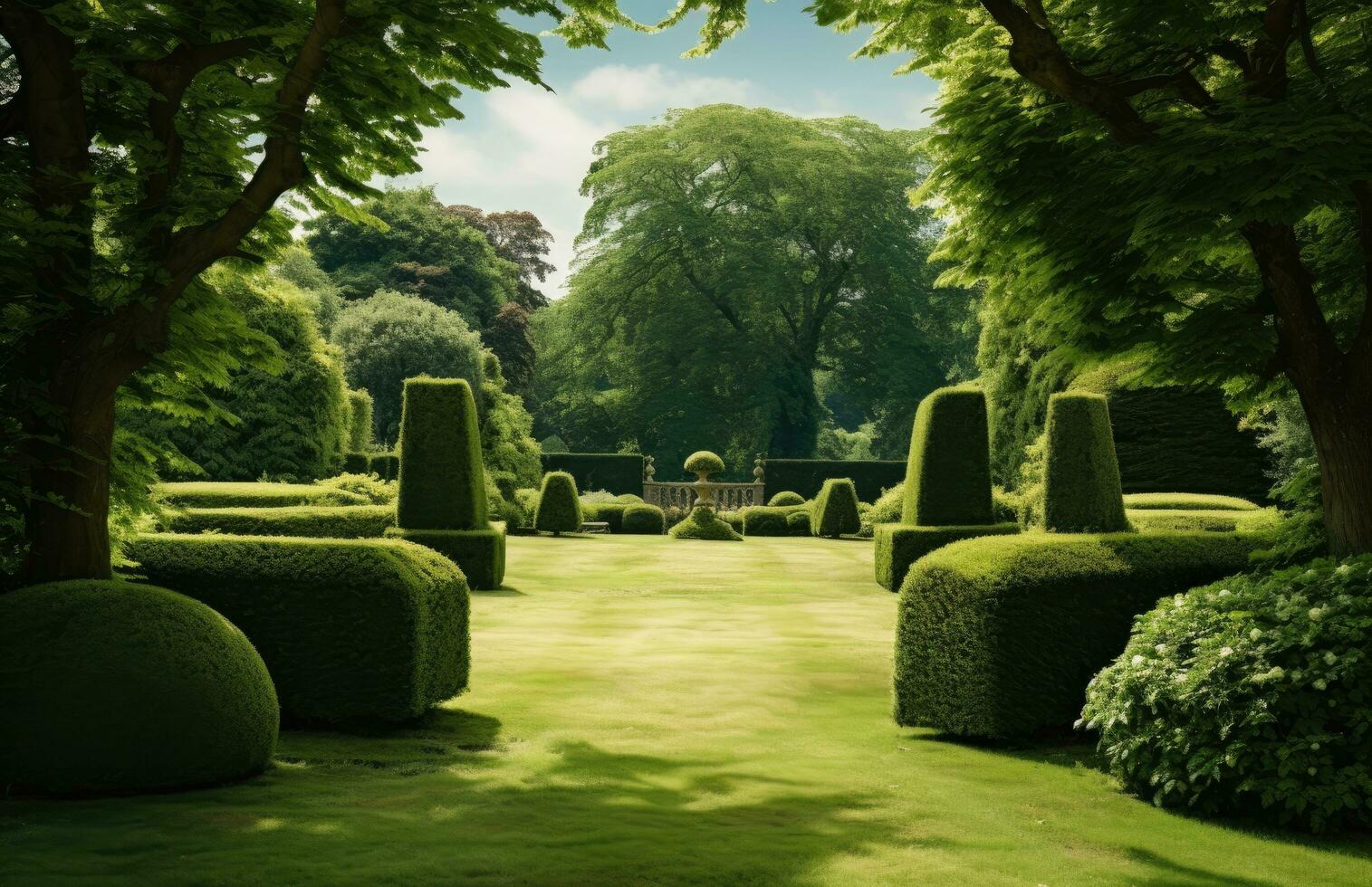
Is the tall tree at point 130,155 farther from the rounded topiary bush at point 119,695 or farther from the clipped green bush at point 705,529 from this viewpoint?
the clipped green bush at point 705,529

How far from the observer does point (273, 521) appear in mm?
15422

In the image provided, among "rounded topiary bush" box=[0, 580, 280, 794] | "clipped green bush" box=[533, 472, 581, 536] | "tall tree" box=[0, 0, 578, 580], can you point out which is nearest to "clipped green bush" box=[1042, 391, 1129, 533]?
"tall tree" box=[0, 0, 578, 580]

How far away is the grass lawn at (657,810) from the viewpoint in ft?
15.9

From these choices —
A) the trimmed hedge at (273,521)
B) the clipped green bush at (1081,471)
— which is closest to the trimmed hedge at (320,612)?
the trimmed hedge at (273,521)

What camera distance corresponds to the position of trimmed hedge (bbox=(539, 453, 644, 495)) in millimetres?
42188

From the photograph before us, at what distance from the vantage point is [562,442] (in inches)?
2200

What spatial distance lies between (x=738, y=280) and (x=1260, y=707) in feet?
144

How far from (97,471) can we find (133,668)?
136 centimetres

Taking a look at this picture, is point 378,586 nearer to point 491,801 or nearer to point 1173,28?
point 491,801

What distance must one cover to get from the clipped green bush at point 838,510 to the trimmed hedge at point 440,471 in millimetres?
17077

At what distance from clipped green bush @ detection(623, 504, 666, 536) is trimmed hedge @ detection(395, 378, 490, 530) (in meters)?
17.9

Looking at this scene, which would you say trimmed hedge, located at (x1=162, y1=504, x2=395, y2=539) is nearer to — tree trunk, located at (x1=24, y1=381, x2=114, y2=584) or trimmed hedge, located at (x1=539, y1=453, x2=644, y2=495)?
tree trunk, located at (x1=24, y1=381, x2=114, y2=584)

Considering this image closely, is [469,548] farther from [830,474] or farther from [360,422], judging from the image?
[830,474]

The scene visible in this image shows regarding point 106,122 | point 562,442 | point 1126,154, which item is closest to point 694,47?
point 1126,154
